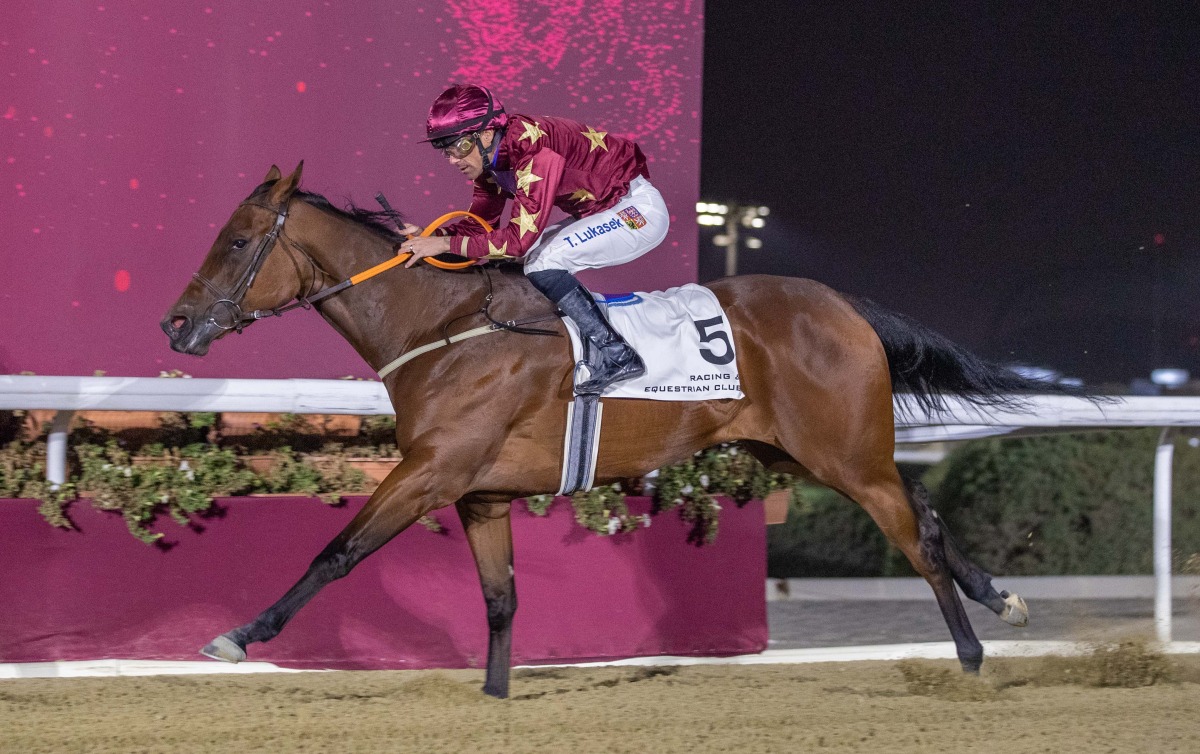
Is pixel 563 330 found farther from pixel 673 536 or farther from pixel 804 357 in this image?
pixel 673 536

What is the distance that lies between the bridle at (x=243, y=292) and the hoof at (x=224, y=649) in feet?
2.83

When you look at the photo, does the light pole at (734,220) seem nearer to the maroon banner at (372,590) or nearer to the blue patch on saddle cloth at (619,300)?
the maroon banner at (372,590)

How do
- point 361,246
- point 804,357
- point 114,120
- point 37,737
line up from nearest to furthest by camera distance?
point 37,737 → point 361,246 → point 804,357 → point 114,120

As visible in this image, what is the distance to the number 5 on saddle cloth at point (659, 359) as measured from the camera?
135 inches

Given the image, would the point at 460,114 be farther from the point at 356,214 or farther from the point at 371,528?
the point at 371,528

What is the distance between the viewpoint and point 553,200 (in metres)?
3.33

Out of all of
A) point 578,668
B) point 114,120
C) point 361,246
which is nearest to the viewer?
point 361,246

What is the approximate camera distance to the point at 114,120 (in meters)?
4.39

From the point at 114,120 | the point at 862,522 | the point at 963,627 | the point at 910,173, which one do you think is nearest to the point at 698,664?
the point at 963,627

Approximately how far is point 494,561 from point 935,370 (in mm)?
1635

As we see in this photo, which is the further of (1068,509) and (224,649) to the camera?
(1068,509)

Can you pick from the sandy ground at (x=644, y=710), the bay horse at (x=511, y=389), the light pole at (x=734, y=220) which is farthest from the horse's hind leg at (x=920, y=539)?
the light pole at (x=734, y=220)

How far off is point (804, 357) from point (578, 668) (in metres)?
1.36

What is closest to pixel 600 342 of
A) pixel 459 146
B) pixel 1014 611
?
pixel 459 146
